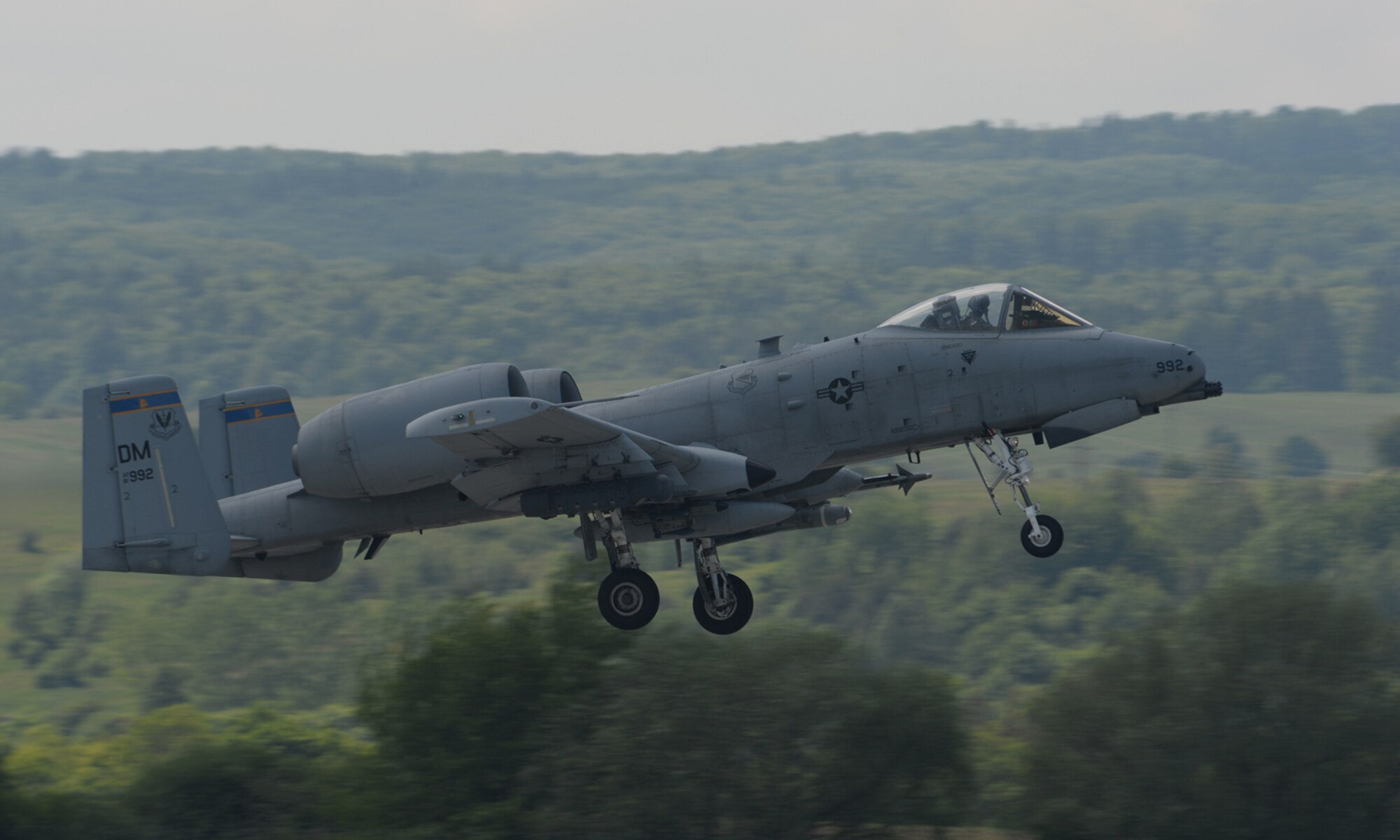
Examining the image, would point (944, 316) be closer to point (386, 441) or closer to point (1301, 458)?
point (386, 441)

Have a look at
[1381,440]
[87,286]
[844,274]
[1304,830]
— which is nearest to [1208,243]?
[844,274]

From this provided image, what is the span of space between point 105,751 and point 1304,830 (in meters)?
35.6

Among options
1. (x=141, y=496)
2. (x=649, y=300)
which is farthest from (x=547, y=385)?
(x=649, y=300)

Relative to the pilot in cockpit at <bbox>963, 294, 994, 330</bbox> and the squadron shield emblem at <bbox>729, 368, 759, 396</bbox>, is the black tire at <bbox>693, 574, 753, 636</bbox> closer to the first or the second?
the squadron shield emblem at <bbox>729, 368, 759, 396</bbox>

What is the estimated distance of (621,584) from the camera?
19516 millimetres

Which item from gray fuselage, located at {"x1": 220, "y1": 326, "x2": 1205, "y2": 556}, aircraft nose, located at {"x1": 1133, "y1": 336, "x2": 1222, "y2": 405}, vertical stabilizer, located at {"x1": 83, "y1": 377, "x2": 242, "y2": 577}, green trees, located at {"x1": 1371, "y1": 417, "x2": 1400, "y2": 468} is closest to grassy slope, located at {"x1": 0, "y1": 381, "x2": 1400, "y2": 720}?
green trees, located at {"x1": 1371, "y1": 417, "x2": 1400, "y2": 468}

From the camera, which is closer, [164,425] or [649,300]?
[164,425]

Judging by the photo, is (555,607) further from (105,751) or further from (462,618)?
(105,751)

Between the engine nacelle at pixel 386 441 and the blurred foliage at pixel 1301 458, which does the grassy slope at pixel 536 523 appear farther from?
the engine nacelle at pixel 386 441

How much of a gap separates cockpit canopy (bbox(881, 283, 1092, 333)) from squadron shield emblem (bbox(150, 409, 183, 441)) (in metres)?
9.90

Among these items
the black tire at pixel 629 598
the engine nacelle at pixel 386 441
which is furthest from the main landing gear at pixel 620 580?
the engine nacelle at pixel 386 441

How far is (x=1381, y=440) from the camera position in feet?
311

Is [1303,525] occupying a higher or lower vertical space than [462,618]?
lower

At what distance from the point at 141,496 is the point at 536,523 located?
7333 cm
